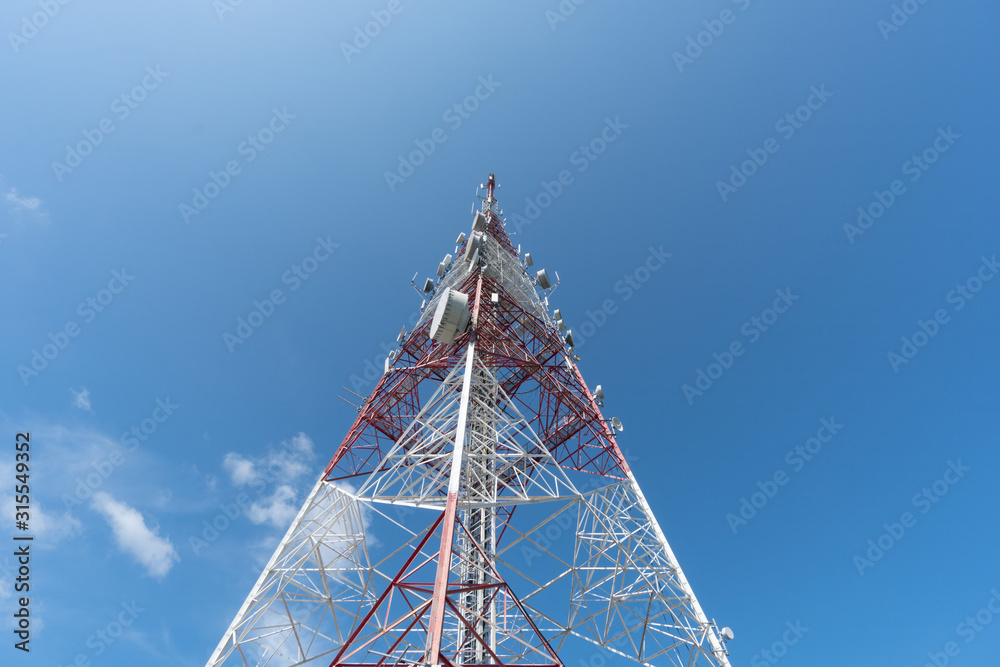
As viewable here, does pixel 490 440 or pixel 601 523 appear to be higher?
pixel 490 440

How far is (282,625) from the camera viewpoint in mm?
11516

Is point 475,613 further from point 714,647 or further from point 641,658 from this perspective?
point 714,647

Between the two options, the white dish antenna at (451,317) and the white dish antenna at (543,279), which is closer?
the white dish antenna at (451,317)

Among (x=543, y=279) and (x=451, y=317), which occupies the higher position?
(x=543, y=279)

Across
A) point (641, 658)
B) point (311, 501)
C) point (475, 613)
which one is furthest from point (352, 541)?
point (641, 658)

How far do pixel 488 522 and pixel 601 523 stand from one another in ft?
15.1

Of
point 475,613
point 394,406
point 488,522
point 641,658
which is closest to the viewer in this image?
point 641,658

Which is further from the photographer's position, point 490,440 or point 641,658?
point 490,440

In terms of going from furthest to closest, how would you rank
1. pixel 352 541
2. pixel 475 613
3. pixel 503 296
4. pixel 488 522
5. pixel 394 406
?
pixel 503 296
pixel 394 406
pixel 488 522
pixel 352 541
pixel 475 613

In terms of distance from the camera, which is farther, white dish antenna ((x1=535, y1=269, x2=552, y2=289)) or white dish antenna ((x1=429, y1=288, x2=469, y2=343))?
white dish antenna ((x1=535, y1=269, x2=552, y2=289))

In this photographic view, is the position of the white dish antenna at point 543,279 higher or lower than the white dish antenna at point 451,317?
higher

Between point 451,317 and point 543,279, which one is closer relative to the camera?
point 451,317

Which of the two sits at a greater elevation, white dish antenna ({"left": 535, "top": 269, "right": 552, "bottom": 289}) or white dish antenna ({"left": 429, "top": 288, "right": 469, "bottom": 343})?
white dish antenna ({"left": 535, "top": 269, "right": 552, "bottom": 289})


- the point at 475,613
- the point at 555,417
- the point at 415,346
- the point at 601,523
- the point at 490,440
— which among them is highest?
the point at 415,346
